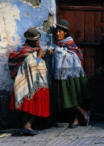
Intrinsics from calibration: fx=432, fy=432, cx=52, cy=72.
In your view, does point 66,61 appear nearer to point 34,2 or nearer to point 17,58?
point 17,58

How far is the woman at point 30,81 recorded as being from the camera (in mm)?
6055

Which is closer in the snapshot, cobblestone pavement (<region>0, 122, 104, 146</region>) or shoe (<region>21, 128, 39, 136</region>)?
cobblestone pavement (<region>0, 122, 104, 146</region>)

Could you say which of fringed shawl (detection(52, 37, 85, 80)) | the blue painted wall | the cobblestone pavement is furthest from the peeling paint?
the cobblestone pavement

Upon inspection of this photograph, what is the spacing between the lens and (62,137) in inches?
231

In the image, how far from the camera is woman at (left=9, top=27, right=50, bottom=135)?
6055 mm

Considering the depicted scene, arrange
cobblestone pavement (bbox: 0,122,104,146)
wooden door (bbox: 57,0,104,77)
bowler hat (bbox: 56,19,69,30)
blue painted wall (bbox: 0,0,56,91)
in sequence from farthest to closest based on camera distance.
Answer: wooden door (bbox: 57,0,104,77) < blue painted wall (bbox: 0,0,56,91) < bowler hat (bbox: 56,19,69,30) < cobblestone pavement (bbox: 0,122,104,146)

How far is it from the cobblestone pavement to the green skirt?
1.12ft

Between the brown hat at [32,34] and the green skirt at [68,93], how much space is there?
27.6 inches

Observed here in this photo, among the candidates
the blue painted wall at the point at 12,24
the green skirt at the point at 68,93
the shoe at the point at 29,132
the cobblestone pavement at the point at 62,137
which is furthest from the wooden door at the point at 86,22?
the shoe at the point at 29,132

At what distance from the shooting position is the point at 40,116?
242 inches

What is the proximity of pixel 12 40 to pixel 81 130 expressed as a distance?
1728 mm

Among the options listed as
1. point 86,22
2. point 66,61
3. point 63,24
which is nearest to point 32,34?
point 63,24

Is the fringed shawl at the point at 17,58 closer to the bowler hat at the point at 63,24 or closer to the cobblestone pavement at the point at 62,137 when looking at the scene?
the bowler hat at the point at 63,24

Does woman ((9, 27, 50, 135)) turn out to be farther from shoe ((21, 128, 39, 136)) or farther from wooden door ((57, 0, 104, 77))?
wooden door ((57, 0, 104, 77))
